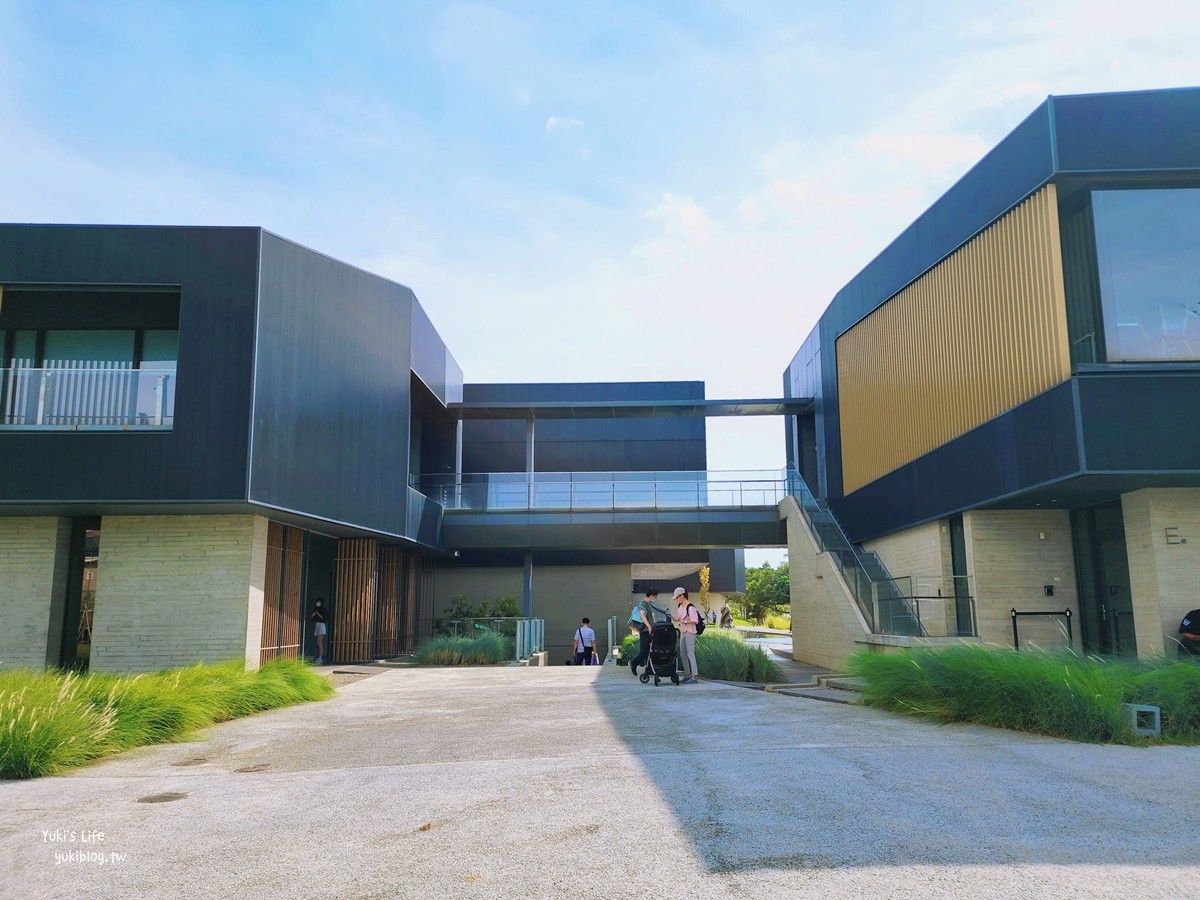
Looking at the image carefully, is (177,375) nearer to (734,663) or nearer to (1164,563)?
Answer: (734,663)

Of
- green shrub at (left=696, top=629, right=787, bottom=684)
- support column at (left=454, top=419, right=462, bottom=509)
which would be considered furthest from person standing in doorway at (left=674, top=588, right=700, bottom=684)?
support column at (left=454, top=419, right=462, bottom=509)

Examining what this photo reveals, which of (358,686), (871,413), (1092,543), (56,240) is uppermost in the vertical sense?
(56,240)

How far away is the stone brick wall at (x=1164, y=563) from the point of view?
13.5 meters

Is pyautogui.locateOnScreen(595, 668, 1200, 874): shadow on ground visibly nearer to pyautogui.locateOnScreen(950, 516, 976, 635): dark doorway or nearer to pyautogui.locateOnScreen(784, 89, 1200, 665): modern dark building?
pyautogui.locateOnScreen(784, 89, 1200, 665): modern dark building

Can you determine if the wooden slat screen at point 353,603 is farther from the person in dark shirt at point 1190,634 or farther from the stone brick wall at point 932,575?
the person in dark shirt at point 1190,634

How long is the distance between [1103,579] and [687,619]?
22.9ft

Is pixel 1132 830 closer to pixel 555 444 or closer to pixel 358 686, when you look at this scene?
pixel 358 686

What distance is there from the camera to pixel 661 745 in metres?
8.72

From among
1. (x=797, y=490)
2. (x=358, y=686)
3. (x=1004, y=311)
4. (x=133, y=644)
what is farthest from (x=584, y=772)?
(x=797, y=490)

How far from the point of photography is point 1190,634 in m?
12.9

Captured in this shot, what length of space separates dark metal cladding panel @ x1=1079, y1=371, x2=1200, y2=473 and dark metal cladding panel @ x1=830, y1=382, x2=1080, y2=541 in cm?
29

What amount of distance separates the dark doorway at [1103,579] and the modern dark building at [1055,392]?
0.12ft

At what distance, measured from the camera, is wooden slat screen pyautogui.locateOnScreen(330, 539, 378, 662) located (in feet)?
75.8

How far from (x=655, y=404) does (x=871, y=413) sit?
27.2ft
